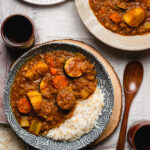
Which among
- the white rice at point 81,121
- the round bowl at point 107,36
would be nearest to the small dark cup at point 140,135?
the white rice at point 81,121

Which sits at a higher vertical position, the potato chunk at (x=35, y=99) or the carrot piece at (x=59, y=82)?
the carrot piece at (x=59, y=82)

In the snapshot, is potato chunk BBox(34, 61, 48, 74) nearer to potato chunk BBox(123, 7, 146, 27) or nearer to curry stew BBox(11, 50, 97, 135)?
curry stew BBox(11, 50, 97, 135)

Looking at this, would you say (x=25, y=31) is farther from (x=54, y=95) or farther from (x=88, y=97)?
(x=88, y=97)

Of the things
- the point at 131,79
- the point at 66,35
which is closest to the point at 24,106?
the point at 66,35

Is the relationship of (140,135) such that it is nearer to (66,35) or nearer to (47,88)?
(47,88)

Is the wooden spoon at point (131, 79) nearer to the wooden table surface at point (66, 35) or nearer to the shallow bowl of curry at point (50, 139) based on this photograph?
the wooden table surface at point (66, 35)

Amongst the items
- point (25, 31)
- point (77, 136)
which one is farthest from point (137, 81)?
point (25, 31)
